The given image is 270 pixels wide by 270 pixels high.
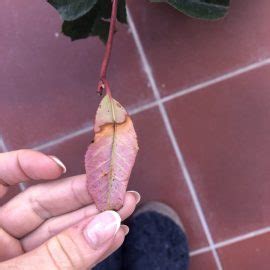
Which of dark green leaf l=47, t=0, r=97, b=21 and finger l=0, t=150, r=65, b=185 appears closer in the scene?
dark green leaf l=47, t=0, r=97, b=21

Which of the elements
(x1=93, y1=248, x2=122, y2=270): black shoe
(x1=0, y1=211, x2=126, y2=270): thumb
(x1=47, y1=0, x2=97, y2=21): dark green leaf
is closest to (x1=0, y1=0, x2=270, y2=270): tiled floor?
(x1=93, y1=248, x2=122, y2=270): black shoe

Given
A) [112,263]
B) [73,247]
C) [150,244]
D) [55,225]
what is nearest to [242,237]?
[150,244]

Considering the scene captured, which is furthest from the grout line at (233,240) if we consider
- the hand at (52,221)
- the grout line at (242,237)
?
the hand at (52,221)

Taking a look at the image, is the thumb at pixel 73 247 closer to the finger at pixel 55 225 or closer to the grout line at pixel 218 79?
the finger at pixel 55 225

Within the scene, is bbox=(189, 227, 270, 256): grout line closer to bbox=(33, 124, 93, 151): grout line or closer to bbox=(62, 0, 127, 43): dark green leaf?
bbox=(33, 124, 93, 151): grout line

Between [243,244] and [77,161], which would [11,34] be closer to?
[77,161]

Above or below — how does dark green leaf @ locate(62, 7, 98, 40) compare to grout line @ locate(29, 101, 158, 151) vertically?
above

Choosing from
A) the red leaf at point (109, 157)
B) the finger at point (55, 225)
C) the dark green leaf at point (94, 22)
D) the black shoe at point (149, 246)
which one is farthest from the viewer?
the black shoe at point (149, 246)
